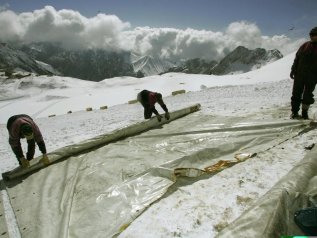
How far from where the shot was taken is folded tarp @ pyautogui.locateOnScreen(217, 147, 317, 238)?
1.99m

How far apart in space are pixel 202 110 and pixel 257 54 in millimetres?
199997

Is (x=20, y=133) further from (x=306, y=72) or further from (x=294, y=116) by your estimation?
(x=306, y=72)

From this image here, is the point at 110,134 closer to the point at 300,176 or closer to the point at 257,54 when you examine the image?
the point at 300,176

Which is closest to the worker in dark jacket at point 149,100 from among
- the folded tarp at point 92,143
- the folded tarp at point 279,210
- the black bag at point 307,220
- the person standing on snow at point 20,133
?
the folded tarp at point 92,143

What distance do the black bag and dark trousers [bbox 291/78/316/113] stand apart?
346 cm

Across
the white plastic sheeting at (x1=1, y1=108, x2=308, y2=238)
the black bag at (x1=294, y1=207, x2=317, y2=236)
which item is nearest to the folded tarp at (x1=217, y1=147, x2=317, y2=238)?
the black bag at (x1=294, y1=207, x2=317, y2=236)

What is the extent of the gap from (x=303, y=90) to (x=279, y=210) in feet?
13.2

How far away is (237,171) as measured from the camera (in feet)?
11.5

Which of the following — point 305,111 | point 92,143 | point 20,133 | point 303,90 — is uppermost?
point 303,90

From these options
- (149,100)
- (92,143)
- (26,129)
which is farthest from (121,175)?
(149,100)

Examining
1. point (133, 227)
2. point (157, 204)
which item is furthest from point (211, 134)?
point (133, 227)

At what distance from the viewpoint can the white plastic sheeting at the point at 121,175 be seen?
2.90 meters

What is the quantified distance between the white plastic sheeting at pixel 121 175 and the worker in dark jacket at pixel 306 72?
66 cm

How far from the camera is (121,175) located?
150 inches
